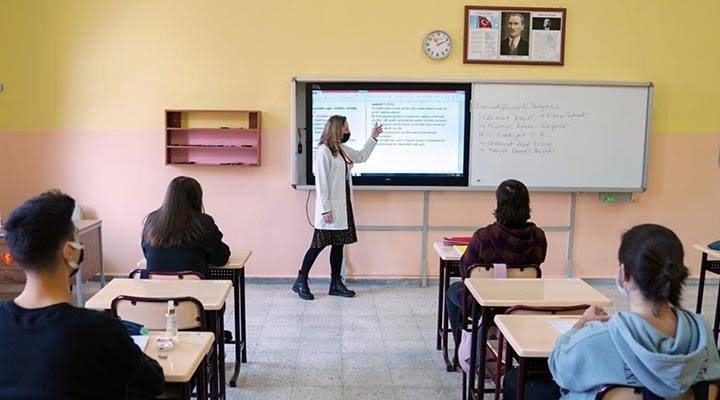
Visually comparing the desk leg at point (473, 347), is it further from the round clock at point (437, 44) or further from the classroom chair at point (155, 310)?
the round clock at point (437, 44)

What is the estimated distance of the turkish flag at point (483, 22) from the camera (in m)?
4.96

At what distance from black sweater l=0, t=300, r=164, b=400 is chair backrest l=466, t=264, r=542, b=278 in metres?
1.87

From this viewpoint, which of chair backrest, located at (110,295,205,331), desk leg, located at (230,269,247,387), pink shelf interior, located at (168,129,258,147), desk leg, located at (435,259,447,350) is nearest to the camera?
chair backrest, located at (110,295,205,331)

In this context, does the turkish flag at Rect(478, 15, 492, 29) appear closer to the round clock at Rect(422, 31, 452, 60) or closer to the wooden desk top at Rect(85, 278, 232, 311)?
the round clock at Rect(422, 31, 452, 60)

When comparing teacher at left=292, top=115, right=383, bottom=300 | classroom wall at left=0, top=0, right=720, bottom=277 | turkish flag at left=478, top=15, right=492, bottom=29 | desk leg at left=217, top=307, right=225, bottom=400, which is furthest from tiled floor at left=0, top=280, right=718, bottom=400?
turkish flag at left=478, top=15, right=492, bottom=29

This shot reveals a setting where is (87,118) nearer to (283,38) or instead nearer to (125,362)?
(283,38)

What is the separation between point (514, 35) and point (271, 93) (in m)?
2.15

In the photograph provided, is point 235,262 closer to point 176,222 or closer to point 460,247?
point 176,222

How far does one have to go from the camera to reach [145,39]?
194 inches

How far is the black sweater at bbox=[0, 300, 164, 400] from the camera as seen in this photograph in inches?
54.2

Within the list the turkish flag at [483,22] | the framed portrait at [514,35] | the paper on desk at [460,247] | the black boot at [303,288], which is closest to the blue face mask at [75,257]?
the paper on desk at [460,247]

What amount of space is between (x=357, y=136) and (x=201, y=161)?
1.38 m

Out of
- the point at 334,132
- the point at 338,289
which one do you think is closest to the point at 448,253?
the point at 334,132

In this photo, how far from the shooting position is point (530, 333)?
6.83 feet
